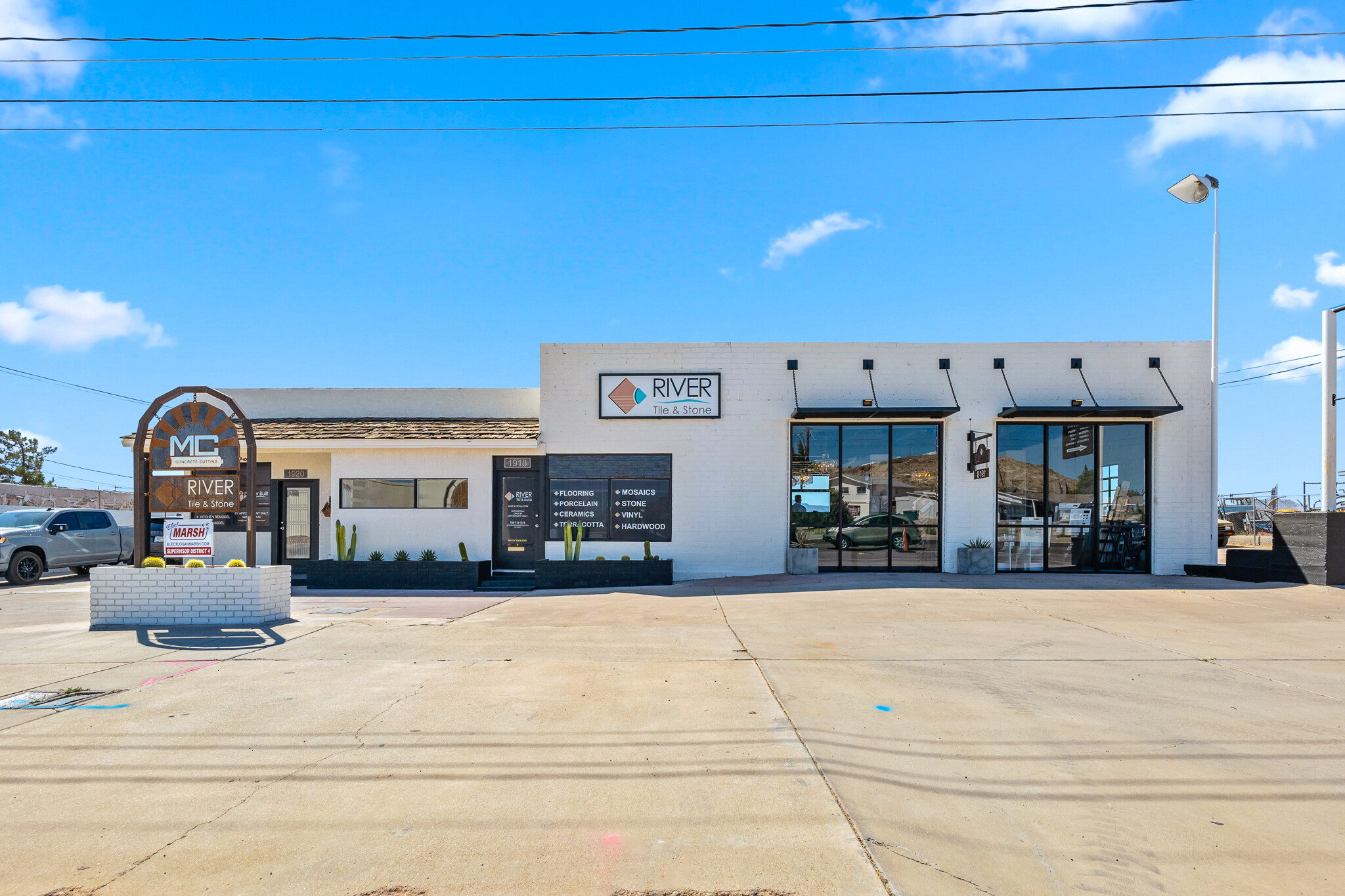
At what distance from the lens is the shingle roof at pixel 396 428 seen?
16.6 meters

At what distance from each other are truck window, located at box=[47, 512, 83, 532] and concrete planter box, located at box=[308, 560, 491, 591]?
722 centimetres

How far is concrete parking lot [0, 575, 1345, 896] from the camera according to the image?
349 cm

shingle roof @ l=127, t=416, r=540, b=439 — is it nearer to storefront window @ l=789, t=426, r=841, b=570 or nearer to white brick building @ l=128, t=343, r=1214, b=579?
white brick building @ l=128, t=343, r=1214, b=579

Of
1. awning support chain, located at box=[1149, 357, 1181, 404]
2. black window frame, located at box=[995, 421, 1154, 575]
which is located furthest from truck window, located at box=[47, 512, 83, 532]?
awning support chain, located at box=[1149, 357, 1181, 404]

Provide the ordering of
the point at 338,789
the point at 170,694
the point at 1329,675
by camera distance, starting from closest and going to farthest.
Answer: the point at 338,789, the point at 170,694, the point at 1329,675

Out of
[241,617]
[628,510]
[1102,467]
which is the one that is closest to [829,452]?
[628,510]

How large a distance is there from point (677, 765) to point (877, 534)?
510 inches

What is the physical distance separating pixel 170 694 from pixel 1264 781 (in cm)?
822

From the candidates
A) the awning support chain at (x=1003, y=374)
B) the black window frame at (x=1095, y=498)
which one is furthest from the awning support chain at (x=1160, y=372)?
the awning support chain at (x=1003, y=374)

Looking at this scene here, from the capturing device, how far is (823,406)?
657 inches

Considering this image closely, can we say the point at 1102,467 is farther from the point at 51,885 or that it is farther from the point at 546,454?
the point at 51,885

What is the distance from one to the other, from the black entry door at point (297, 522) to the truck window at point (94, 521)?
188 inches

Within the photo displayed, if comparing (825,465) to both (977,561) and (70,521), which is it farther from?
(70,521)

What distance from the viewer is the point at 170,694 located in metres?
6.46
